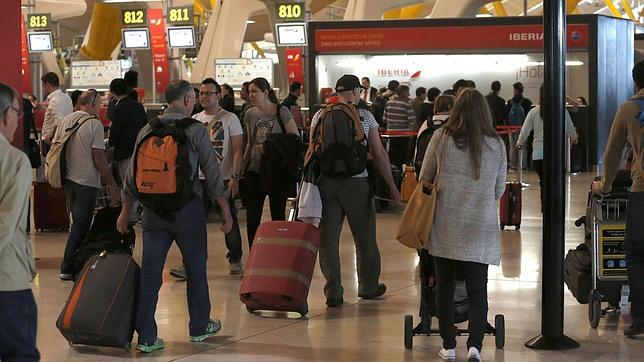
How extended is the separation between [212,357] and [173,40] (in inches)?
951

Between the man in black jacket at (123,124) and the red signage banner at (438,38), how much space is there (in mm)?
13395

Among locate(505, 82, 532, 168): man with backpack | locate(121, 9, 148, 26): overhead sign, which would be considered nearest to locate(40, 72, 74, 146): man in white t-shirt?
locate(505, 82, 532, 168): man with backpack

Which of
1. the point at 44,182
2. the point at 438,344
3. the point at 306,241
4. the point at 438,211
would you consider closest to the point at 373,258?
the point at 306,241

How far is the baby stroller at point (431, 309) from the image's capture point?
22.8 ft

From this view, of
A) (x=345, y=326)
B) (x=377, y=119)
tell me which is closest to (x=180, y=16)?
(x=377, y=119)

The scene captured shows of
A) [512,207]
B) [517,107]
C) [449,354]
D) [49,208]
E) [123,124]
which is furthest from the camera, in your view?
[517,107]

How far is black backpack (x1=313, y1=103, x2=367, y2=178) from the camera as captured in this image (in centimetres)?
855

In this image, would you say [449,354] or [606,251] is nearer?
[449,354]

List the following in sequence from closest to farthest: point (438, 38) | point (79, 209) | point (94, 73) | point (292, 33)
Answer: point (79, 209) → point (438, 38) → point (292, 33) → point (94, 73)

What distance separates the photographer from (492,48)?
944 inches

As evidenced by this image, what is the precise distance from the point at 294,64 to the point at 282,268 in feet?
69.9

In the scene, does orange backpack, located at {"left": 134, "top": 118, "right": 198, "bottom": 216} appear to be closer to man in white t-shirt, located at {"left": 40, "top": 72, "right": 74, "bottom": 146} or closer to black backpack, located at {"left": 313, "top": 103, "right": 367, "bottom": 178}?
black backpack, located at {"left": 313, "top": 103, "right": 367, "bottom": 178}

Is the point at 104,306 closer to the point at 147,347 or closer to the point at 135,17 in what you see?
the point at 147,347

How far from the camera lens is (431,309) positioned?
7.07m
